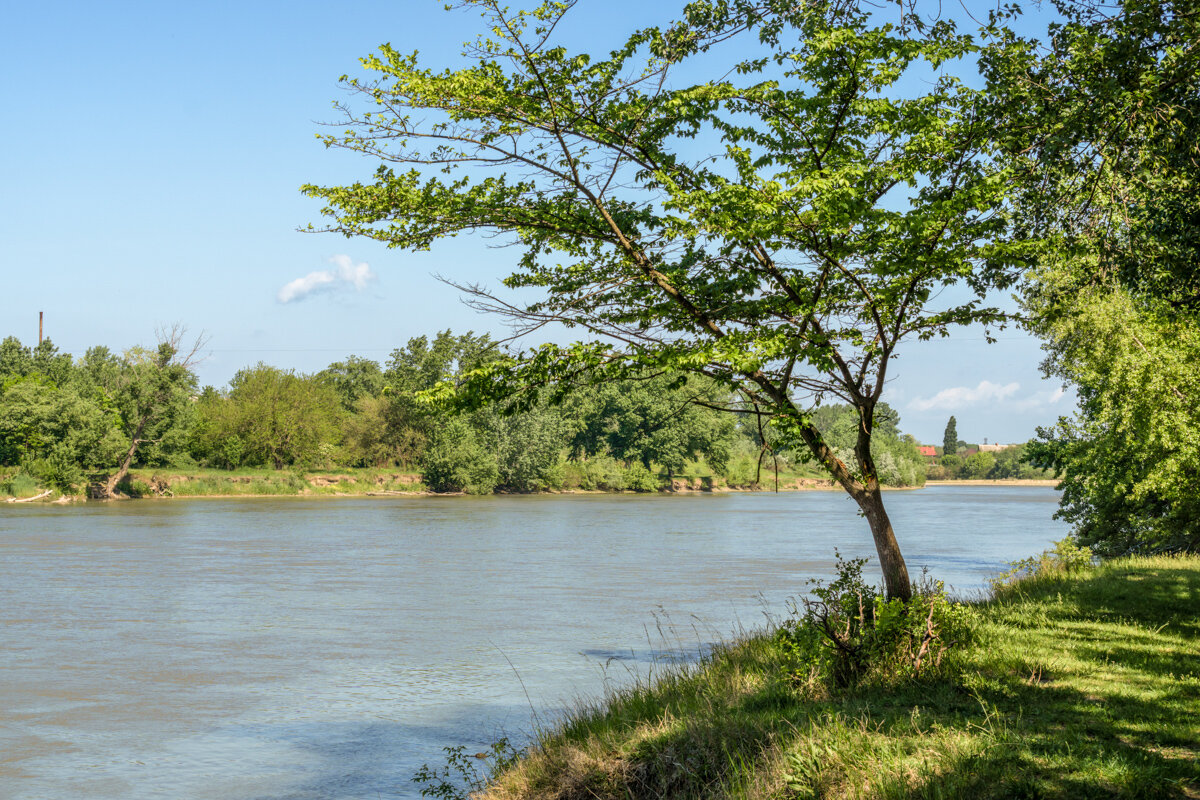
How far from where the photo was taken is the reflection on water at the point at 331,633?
1080 cm

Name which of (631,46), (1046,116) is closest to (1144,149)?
(1046,116)

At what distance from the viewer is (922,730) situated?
754 cm

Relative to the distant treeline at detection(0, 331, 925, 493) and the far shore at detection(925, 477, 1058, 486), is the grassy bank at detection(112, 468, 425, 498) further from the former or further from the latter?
the far shore at detection(925, 477, 1058, 486)

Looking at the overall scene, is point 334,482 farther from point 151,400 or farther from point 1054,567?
point 1054,567

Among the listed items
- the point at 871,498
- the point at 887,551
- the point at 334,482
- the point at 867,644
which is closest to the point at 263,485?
the point at 334,482

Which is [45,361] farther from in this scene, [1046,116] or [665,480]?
[1046,116]

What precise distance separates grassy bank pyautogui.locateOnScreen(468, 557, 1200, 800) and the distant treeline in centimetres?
4483

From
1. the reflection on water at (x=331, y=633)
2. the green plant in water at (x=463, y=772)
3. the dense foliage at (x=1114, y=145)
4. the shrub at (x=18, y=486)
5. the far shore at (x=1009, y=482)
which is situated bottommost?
the far shore at (x=1009, y=482)

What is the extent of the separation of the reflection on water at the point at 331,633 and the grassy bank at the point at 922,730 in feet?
7.22

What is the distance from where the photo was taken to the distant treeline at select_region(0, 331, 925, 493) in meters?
64.2

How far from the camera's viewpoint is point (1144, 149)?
942cm

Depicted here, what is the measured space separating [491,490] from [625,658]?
66469 mm

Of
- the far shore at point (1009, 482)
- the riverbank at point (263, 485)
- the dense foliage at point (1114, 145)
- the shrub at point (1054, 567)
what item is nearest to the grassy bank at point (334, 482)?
the riverbank at point (263, 485)

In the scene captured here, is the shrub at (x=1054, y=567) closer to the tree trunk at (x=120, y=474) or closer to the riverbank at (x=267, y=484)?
the riverbank at (x=267, y=484)
